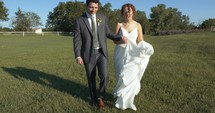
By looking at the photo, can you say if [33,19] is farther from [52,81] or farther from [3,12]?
[52,81]

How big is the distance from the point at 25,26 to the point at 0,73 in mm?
93509

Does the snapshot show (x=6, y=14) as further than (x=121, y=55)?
Yes

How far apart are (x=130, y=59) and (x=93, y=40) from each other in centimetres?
83

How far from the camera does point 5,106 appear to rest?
264 inches

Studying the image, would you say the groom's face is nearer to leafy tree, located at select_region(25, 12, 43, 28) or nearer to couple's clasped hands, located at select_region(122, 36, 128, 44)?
couple's clasped hands, located at select_region(122, 36, 128, 44)

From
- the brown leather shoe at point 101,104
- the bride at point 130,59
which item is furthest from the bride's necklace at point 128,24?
the brown leather shoe at point 101,104

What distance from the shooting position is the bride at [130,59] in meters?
6.11

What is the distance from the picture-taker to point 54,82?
9180 mm

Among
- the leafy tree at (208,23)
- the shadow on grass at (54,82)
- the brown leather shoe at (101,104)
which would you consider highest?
the leafy tree at (208,23)

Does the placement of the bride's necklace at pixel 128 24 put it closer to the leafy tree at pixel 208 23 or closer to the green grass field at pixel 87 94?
the green grass field at pixel 87 94

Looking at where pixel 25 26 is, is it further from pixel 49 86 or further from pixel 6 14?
pixel 49 86

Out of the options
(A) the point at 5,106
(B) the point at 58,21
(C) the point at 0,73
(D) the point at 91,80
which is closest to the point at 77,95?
(D) the point at 91,80

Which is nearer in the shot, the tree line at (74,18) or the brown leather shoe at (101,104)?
the brown leather shoe at (101,104)

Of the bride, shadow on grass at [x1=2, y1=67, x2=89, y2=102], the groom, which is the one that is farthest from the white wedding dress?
shadow on grass at [x1=2, y1=67, x2=89, y2=102]
